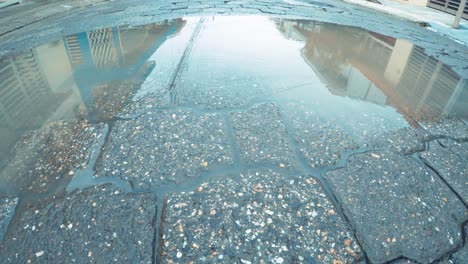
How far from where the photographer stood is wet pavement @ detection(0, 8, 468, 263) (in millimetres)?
1157

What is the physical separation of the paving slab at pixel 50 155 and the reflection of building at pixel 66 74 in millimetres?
124

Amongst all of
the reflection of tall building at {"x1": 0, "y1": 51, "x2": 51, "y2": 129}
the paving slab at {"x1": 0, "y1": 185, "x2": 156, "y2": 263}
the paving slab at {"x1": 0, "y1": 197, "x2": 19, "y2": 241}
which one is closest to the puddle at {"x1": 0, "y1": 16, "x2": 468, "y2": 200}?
the reflection of tall building at {"x1": 0, "y1": 51, "x2": 51, "y2": 129}

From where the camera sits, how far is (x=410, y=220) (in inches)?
49.8

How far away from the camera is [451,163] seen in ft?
5.37

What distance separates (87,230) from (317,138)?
1490 millimetres

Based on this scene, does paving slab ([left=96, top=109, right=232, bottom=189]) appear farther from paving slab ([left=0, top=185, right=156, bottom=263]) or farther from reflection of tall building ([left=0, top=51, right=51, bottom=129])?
reflection of tall building ([left=0, top=51, right=51, bottom=129])

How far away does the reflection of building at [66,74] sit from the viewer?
2.04 m

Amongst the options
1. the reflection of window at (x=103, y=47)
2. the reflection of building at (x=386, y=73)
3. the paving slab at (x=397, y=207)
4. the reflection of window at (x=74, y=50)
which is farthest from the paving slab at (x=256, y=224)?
the reflection of window at (x=74, y=50)

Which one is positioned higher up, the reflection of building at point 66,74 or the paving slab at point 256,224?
the reflection of building at point 66,74

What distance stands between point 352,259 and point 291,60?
249 cm

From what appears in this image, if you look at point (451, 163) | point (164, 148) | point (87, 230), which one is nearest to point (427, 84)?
point (451, 163)

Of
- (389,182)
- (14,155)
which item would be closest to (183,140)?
(14,155)

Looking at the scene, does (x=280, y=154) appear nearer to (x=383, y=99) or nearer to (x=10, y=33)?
(x=383, y=99)

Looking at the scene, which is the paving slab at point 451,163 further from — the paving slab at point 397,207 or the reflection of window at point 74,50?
the reflection of window at point 74,50
